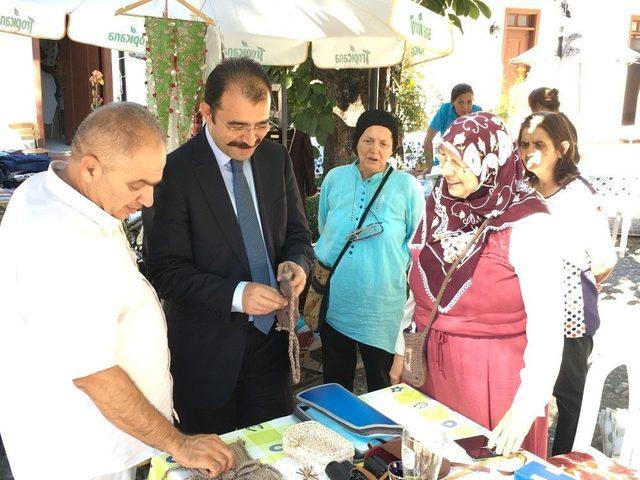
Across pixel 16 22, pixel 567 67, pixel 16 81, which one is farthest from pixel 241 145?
pixel 567 67

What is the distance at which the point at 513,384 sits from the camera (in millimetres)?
2092

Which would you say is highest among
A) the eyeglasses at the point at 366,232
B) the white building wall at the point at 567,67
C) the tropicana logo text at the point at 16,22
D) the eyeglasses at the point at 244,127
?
the white building wall at the point at 567,67

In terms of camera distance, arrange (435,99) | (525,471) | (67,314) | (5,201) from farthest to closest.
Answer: (435,99), (5,201), (525,471), (67,314)

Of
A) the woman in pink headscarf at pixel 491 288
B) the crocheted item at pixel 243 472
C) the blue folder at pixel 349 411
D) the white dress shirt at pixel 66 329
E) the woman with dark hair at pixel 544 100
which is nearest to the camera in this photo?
the white dress shirt at pixel 66 329

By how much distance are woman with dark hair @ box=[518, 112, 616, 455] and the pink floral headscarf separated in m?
0.89

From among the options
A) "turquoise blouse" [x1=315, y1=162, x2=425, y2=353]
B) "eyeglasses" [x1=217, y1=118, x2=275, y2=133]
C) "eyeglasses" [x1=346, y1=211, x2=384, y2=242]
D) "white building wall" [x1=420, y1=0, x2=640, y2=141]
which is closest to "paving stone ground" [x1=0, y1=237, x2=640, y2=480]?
"turquoise blouse" [x1=315, y1=162, x2=425, y2=353]

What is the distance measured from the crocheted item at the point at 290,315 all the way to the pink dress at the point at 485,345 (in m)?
0.48

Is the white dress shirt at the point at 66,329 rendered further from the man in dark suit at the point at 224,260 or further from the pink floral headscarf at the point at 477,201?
the pink floral headscarf at the point at 477,201

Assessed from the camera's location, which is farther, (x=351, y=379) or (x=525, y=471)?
(x=351, y=379)

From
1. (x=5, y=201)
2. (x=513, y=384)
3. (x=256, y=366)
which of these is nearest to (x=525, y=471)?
(x=513, y=384)

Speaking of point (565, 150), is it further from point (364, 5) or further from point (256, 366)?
point (364, 5)

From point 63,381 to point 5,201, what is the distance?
14.9 ft

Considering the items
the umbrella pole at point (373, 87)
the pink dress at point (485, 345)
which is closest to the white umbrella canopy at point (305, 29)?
the umbrella pole at point (373, 87)

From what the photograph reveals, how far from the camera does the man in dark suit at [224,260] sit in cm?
219
